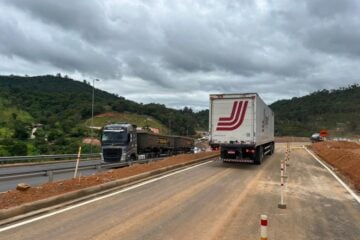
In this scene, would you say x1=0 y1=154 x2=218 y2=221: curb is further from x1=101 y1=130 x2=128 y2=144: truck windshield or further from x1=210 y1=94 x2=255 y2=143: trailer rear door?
x1=101 y1=130 x2=128 y2=144: truck windshield

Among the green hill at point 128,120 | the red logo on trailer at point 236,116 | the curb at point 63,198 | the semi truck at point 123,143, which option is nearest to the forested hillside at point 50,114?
the green hill at point 128,120

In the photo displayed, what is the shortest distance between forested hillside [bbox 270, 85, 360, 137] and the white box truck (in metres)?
103

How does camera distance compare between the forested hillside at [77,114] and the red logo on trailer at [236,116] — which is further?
the forested hillside at [77,114]

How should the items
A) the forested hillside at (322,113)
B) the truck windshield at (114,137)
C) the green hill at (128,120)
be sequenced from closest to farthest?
the truck windshield at (114,137), the green hill at (128,120), the forested hillside at (322,113)

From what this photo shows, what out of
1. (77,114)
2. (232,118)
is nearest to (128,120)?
(77,114)

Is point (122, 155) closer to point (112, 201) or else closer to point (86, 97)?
point (112, 201)

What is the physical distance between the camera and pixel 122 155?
94.8 feet

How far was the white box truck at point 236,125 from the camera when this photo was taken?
79.5ft

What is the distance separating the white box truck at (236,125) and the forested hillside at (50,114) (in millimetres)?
31203

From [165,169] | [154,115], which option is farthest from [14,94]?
[165,169]

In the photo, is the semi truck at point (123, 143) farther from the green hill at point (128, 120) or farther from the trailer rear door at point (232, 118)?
the green hill at point (128, 120)

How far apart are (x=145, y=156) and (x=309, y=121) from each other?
119m

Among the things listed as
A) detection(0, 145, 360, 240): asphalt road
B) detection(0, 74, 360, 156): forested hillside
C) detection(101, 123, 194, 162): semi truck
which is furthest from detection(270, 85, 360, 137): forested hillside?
detection(0, 145, 360, 240): asphalt road

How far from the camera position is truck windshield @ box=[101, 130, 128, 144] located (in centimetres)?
2934
